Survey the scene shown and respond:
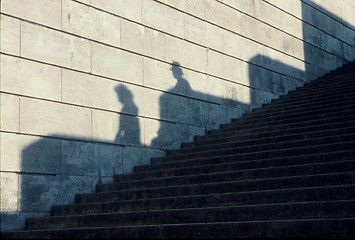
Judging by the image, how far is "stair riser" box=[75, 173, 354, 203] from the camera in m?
7.32

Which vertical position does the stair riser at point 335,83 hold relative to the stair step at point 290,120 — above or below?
above

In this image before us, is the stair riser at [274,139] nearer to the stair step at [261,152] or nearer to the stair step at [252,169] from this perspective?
the stair step at [261,152]

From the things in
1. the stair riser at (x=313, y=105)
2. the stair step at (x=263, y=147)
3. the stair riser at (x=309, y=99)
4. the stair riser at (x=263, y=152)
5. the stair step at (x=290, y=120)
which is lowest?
the stair riser at (x=263, y=152)

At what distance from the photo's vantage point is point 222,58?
1370 centimetres

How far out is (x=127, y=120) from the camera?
11.0 metres

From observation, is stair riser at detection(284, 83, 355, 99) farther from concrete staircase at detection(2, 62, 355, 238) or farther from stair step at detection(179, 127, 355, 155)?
stair step at detection(179, 127, 355, 155)

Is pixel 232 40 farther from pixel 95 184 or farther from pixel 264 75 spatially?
pixel 95 184

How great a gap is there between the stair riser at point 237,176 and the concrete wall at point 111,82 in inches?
30.1

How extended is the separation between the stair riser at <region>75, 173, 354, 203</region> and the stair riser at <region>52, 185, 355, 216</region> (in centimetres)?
39

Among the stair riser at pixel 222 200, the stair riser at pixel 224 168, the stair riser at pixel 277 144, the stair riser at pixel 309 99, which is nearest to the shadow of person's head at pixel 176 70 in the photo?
the stair riser at pixel 277 144

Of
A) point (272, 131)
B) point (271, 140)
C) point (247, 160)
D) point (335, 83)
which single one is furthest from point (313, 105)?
point (247, 160)

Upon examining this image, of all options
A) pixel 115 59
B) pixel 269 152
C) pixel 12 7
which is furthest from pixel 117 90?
pixel 269 152

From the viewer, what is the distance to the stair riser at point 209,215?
6.40m

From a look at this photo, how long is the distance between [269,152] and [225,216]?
237 centimetres
